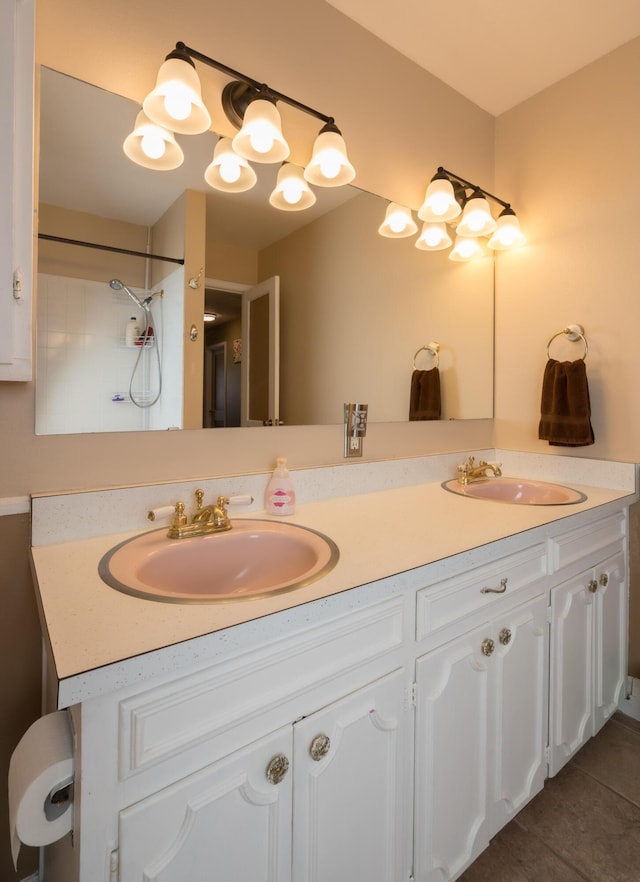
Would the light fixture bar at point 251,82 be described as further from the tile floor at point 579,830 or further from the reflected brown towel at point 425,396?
the tile floor at point 579,830

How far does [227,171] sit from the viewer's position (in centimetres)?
128

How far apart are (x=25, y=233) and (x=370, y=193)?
3.84 feet

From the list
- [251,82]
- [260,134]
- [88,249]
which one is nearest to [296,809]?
[88,249]

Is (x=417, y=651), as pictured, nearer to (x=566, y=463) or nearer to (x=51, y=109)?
(x=566, y=463)

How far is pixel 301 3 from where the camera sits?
4.68ft

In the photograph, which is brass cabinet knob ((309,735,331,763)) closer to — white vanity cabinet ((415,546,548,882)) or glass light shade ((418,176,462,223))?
white vanity cabinet ((415,546,548,882))

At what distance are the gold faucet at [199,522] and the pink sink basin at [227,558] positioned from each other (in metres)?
0.02

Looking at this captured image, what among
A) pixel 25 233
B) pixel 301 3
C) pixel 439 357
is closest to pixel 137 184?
pixel 25 233

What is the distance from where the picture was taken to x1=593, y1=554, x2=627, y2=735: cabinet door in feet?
4.93

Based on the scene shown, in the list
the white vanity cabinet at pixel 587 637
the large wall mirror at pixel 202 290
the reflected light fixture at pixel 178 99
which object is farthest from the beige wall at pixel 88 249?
the white vanity cabinet at pixel 587 637

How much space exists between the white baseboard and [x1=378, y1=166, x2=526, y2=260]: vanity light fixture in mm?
1804

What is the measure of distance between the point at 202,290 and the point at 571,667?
1.57 metres

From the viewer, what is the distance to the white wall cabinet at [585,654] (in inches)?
52.4

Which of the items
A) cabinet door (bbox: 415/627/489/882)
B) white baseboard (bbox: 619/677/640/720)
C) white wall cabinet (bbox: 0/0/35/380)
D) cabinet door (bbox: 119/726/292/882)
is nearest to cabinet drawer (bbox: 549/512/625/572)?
cabinet door (bbox: 415/627/489/882)
